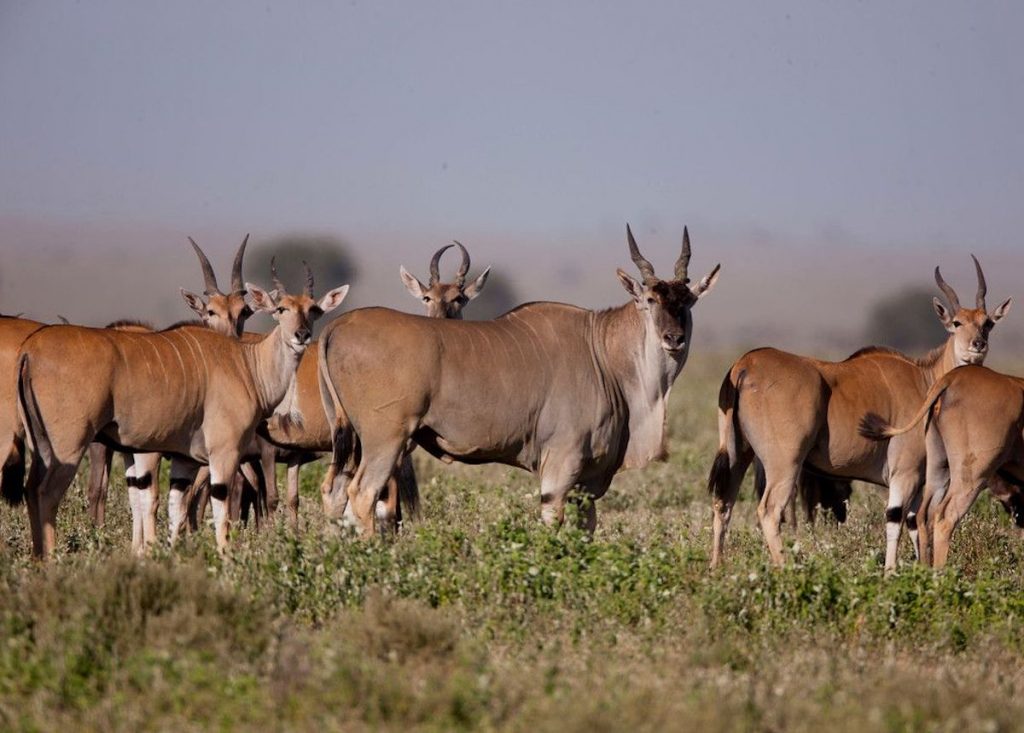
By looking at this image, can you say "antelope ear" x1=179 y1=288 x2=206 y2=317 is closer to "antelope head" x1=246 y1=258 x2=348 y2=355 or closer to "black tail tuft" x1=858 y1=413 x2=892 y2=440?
"antelope head" x1=246 y1=258 x2=348 y2=355

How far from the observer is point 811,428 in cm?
959

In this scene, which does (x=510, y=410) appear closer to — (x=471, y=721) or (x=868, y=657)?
(x=868, y=657)

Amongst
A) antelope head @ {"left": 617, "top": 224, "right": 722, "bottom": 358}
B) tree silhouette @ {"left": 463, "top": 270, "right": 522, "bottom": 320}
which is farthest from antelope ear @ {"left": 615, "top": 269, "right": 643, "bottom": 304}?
tree silhouette @ {"left": 463, "top": 270, "right": 522, "bottom": 320}

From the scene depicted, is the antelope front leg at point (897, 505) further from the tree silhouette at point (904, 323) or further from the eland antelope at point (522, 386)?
the tree silhouette at point (904, 323)

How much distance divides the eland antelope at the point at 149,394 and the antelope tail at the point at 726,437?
3191 mm

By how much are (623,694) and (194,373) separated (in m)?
5.18

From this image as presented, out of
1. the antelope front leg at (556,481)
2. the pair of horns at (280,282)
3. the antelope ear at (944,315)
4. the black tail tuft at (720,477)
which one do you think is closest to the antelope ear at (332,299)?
the pair of horns at (280,282)

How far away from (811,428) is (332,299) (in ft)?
14.1

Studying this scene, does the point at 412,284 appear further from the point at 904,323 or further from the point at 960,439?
the point at 904,323

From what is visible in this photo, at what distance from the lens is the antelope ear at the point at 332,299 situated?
37.2 feet

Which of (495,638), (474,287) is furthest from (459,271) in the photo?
(495,638)

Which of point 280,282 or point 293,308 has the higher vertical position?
point 280,282

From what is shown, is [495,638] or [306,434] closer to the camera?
→ [495,638]

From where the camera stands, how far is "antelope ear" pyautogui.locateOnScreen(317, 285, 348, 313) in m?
11.3
